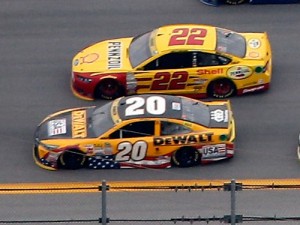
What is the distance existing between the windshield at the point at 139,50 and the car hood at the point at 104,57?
0.37ft

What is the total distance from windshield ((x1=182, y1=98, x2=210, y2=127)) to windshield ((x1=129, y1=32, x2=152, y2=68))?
2060mm

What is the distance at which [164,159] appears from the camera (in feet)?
82.6

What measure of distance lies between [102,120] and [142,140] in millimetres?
977

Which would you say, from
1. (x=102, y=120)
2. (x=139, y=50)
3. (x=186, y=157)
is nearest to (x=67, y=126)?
(x=102, y=120)

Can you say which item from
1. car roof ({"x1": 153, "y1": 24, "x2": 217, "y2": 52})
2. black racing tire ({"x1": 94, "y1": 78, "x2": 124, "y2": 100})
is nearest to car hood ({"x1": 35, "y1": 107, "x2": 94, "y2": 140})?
black racing tire ({"x1": 94, "y1": 78, "x2": 124, "y2": 100})

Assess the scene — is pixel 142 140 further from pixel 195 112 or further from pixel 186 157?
pixel 195 112

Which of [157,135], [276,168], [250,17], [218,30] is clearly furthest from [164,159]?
[250,17]

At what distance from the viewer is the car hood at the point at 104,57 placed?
27.8m

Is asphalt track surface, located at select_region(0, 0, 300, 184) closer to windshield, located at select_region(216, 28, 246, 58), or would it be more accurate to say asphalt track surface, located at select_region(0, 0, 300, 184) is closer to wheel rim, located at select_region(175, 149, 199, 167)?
wheel rim, located at select_region(175, 149, 199, 167)

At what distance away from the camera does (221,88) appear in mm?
27797

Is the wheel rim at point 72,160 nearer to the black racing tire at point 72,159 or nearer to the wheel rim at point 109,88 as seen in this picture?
the black racing tire at point 72,159

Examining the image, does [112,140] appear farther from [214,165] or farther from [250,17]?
[250,17]

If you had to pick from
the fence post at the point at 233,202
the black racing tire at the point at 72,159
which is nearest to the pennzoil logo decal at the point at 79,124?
the black racing tire at the point at 72,159

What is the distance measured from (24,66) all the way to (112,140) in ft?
17.3
